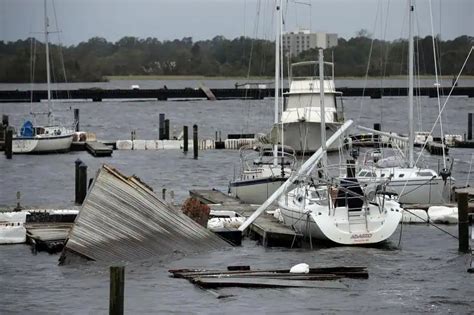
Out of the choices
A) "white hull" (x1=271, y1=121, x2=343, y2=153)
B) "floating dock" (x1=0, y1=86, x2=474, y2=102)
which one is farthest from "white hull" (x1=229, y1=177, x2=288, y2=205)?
"floating dock" (x1=0, y1=86, x2=474, y2=102)

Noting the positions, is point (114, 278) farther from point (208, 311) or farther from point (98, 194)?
point (98, 194)

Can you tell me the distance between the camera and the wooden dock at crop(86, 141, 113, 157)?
8344 centimetres

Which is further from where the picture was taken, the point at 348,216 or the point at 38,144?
the point at 38,144

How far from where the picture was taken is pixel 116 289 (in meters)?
26.6

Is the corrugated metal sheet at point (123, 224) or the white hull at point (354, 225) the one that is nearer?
the corrugated metal sheet at point (123, 224)

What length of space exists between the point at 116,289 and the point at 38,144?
59.4 metres

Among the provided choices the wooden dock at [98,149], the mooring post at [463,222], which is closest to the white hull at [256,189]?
the mooring post at [463,222]

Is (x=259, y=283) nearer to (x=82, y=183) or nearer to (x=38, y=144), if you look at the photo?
(x=82, y=183)

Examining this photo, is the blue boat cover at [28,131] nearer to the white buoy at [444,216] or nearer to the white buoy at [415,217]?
the white buoy at [415,217]

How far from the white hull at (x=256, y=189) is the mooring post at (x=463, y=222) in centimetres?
1165

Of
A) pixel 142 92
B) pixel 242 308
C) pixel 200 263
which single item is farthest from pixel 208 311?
pixel 142 92

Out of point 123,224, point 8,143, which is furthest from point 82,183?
point 8,143

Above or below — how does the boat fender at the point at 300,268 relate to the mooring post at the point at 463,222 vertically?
below

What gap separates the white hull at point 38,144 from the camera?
8450cm
